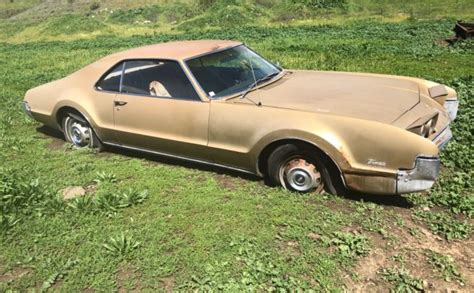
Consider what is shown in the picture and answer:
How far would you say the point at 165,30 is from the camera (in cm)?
2838

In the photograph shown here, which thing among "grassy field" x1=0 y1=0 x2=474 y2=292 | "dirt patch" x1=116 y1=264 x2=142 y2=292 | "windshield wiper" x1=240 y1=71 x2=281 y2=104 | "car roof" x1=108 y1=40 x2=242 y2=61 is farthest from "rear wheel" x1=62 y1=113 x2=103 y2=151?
"dirt patch" x1=116 y1=264 x2=142 y2=292

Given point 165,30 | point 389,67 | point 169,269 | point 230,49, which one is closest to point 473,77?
point 389,67

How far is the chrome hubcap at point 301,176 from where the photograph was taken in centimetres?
402

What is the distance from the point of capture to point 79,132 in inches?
230

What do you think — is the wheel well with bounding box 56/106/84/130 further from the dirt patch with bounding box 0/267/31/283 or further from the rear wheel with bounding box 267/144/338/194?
the rear wheel with bounding box 267/144/338/194

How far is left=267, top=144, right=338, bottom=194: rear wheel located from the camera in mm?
3971

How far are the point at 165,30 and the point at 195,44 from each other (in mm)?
24261

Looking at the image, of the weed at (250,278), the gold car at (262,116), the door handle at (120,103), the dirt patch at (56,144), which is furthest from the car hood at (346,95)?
the dirt patch at (56,144)

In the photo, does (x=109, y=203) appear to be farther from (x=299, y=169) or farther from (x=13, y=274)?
(x=299, y=169)

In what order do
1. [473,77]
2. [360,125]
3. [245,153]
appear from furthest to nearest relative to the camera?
[473,77], [245,153], [360,125]

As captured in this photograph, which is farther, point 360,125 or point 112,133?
point 112,133

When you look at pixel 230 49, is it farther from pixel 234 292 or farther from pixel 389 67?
pixel 389 67

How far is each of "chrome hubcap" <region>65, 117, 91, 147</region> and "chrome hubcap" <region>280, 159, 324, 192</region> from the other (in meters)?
2.93

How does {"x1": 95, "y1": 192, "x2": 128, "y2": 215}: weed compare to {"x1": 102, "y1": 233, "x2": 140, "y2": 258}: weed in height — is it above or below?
above
